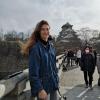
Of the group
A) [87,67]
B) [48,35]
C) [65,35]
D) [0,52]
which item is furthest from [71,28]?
[48,35]

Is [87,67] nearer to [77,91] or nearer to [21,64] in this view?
[77,91]

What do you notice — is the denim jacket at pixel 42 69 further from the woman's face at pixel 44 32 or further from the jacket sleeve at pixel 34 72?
the woman's face at pixel 44 32

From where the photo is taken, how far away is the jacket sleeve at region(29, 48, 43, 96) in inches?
209

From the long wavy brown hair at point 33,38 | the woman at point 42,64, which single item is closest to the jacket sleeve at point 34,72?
the woman at point 42,64

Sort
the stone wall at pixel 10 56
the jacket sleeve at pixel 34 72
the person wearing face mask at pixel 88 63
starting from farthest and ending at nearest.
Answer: the stone wall at pixel 10 56
the person wearing face mask at pixel 88 63
the jacket sleeve at pixel 34 72

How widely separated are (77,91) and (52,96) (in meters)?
7.89

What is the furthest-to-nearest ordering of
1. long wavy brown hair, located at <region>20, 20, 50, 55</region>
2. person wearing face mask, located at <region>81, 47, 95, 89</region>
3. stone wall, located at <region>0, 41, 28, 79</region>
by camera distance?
stone wall, located at <region>0, 41, 28, 79</region> < person wearing face mask, located at <region>81, 47, 95, 89</region> < long wavy brown hair, located at <region>20, 20, 50, 55</region>

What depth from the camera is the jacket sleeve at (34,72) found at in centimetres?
530

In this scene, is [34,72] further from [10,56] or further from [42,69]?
[10,56]

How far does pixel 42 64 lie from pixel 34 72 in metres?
0.22

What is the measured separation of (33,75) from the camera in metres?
5.33

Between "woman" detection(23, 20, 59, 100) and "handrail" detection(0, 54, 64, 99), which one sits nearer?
"handrail" detection(0, 54, 64, 99)

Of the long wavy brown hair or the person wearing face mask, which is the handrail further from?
the person wearing face mask

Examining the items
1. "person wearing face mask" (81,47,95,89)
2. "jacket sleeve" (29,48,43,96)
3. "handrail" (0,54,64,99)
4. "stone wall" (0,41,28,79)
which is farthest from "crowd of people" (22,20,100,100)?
"stone wall" (0,41,28,79)
